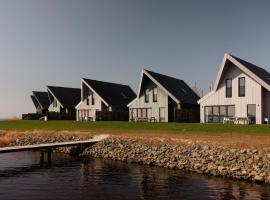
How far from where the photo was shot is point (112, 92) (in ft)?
191

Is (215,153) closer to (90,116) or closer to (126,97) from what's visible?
(90,116)

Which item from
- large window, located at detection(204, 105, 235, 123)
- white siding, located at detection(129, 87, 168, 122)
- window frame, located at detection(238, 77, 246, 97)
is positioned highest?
window frame, located at detection(238, 77, 246, 97)

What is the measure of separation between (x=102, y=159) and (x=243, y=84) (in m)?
18.6

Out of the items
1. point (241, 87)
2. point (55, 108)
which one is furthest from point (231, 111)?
point (55, 108)

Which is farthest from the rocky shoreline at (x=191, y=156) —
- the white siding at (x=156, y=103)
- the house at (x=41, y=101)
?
the house at (x=41, y=101)

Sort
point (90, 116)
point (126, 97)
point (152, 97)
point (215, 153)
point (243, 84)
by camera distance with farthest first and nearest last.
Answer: point (126, 97), point (90, 116), point (152, 97), point (243, 84), point (215, 153)

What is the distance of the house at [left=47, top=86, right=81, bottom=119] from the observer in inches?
2488

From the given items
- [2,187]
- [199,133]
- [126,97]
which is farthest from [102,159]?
[126,97]

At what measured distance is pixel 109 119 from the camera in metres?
52.2

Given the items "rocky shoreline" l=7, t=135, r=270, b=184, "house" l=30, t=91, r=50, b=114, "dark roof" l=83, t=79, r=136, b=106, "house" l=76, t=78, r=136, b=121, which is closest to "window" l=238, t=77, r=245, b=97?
"rocky shoreline" l=7, t=135, r=270, b=184

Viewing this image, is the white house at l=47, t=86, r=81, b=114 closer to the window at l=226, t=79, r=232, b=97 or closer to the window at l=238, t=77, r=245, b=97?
the window at l=226, t=79, r=232, b=97

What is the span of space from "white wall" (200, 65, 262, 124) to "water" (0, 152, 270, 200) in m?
18.5

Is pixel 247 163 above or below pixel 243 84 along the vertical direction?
below

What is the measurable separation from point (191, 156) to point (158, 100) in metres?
25.9
